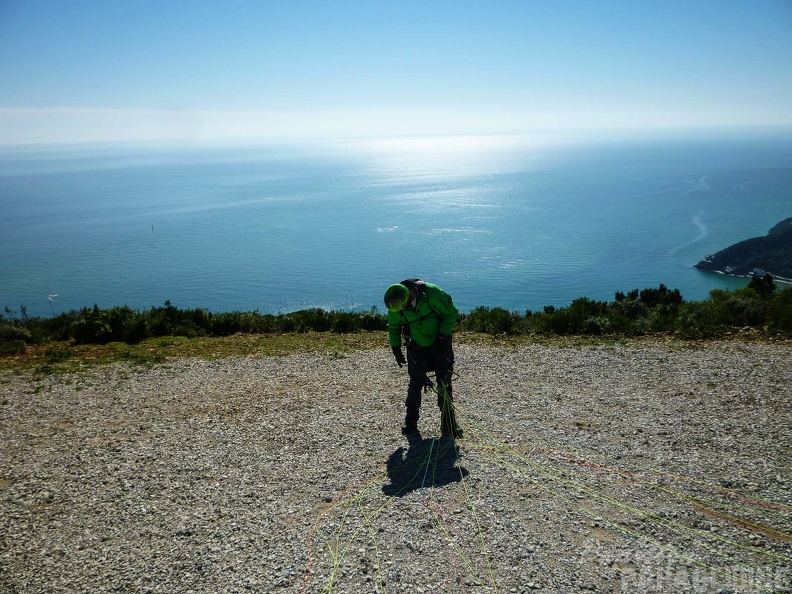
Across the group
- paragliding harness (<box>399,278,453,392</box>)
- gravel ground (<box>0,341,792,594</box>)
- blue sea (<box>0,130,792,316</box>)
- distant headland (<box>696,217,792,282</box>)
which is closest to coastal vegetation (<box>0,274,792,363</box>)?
gravel ground (<box>0,341,792,594</box>)

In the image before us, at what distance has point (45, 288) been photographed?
70.6 meters

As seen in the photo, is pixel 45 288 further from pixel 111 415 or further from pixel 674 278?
pixel 674 278

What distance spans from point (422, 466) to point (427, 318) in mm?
2215

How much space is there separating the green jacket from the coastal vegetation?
6968mm

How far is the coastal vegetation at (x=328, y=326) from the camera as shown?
48.2 feet

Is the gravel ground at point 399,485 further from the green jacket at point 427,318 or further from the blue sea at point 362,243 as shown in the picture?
the blue sea at point 362,243

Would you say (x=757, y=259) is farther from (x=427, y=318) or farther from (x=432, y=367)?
(x=427, y=318)

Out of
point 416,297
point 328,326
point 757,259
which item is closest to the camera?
point 416,297

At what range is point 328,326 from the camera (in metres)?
17.3

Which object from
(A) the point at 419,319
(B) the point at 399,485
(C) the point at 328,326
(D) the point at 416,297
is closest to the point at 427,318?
(A) the point at 419,319

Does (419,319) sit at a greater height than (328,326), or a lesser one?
greater

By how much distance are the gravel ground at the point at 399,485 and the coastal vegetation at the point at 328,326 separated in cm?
350

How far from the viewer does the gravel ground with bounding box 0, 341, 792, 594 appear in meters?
5.25

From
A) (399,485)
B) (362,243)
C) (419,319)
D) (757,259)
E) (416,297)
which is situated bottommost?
(757,259)
